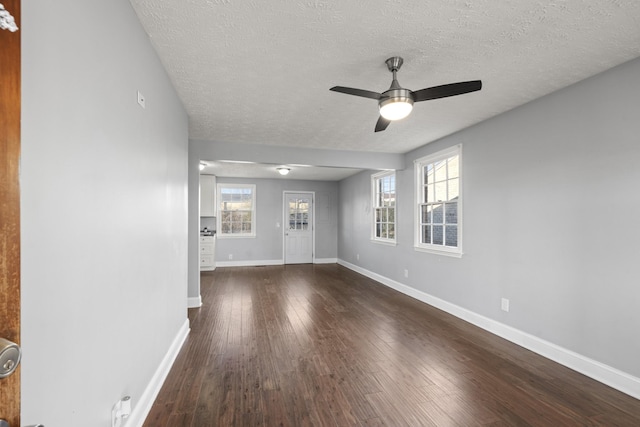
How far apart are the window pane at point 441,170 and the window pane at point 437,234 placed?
2.28ft

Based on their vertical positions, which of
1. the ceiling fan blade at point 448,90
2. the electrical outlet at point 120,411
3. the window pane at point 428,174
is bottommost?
the electrical outlet at point 120,411

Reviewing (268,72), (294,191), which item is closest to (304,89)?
(268,72)

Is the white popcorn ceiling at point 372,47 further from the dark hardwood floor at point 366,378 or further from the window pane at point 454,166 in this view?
the dark hardwood floor at point 366,378

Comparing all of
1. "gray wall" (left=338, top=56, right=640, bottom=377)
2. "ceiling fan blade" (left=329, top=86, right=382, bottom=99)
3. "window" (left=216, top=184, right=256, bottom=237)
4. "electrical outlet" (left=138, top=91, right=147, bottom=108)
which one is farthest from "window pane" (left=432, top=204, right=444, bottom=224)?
"window" (left=216, top=184, right=256, bottom=237)

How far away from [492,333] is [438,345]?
2.55 ft

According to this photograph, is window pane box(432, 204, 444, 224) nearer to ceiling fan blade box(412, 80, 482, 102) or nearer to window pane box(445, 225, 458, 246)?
window pane box(445, 225, 458, 246)

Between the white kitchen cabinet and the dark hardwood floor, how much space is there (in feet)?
11.6

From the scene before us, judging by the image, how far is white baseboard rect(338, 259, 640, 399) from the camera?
2.18 meters

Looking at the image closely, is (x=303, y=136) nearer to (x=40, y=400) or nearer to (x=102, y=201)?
(x=102, y=201)

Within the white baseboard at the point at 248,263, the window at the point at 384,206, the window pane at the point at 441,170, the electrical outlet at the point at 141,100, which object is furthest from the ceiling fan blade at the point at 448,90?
the white baseboard at the point at 248,263

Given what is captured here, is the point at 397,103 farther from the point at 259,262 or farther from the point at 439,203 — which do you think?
the point at 259,262

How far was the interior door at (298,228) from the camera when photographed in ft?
26.7

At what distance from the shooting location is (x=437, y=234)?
4.31 m

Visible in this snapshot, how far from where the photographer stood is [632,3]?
161 cm
